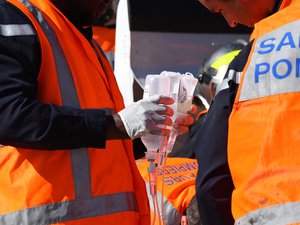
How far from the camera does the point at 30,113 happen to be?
2.42 metres

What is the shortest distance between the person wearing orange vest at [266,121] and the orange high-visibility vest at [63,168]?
76 cm

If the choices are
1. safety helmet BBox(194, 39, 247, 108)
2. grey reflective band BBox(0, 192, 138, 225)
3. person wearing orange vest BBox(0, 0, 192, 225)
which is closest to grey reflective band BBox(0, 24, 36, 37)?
person wearing orange vest BBox(0, 0, 192, 225)

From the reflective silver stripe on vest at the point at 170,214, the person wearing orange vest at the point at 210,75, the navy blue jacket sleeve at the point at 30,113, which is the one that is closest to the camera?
the navy blue jacket sleeve at the point at 30,113

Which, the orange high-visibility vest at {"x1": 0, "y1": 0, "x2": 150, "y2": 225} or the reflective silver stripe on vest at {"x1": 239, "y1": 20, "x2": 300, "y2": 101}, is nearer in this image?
the reflective silver stripe on vest at {"x1": 239, "y1": 20, "x2": 300, "y2": 101}

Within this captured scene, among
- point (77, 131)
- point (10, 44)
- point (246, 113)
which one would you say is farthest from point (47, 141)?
point (246, 113)

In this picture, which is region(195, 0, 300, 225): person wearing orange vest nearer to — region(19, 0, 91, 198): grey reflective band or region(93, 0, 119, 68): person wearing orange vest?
region(19, 0, 91, 198): grey reflective band

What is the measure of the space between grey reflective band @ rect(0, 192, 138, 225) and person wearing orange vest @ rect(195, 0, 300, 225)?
78cm

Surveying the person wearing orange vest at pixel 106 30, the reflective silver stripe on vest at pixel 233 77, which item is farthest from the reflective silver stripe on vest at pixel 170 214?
the person wearing orange vest at pixel 106 30

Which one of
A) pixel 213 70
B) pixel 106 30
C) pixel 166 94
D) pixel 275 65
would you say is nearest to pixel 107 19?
pixel 106 30

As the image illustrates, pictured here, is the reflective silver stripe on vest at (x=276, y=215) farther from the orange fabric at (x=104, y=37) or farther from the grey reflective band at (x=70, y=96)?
A: the orange fabric at (x=104, y=37)

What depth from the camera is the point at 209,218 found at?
211 centimetres

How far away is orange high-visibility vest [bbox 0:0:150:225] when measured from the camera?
8.22 feet

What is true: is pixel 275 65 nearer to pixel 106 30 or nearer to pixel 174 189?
pixel 174 189

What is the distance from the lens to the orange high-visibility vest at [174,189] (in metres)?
3.38
